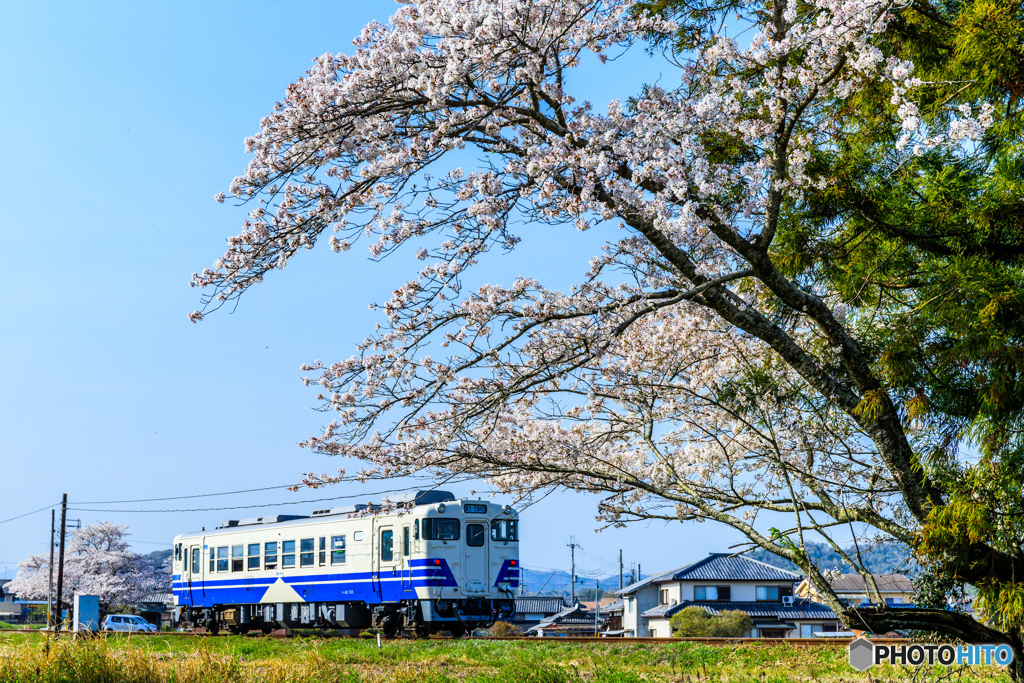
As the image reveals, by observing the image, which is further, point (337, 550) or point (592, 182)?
point (337, 550)

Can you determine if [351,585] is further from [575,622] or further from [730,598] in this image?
[575,622]

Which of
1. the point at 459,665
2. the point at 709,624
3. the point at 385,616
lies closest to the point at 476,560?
the point at 385,616

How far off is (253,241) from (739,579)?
34143mm

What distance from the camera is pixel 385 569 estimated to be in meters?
15.4

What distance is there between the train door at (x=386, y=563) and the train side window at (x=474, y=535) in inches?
48.5

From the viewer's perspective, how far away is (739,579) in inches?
1411

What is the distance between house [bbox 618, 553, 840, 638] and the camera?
111 feet

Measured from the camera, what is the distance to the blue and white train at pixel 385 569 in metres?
15.1

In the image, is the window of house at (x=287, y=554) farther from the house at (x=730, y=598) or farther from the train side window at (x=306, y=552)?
the house at (x=730, y=598)

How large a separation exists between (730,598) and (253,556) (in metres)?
23.2

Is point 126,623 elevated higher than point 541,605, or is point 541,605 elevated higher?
point 126,623

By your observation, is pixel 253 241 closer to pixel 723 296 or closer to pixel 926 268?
pixel 723 296

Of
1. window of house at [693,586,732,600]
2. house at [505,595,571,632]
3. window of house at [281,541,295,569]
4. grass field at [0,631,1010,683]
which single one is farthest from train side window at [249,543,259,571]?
house at [505,595,571,632]

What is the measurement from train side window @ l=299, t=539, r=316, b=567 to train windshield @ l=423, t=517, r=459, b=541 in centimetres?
291
